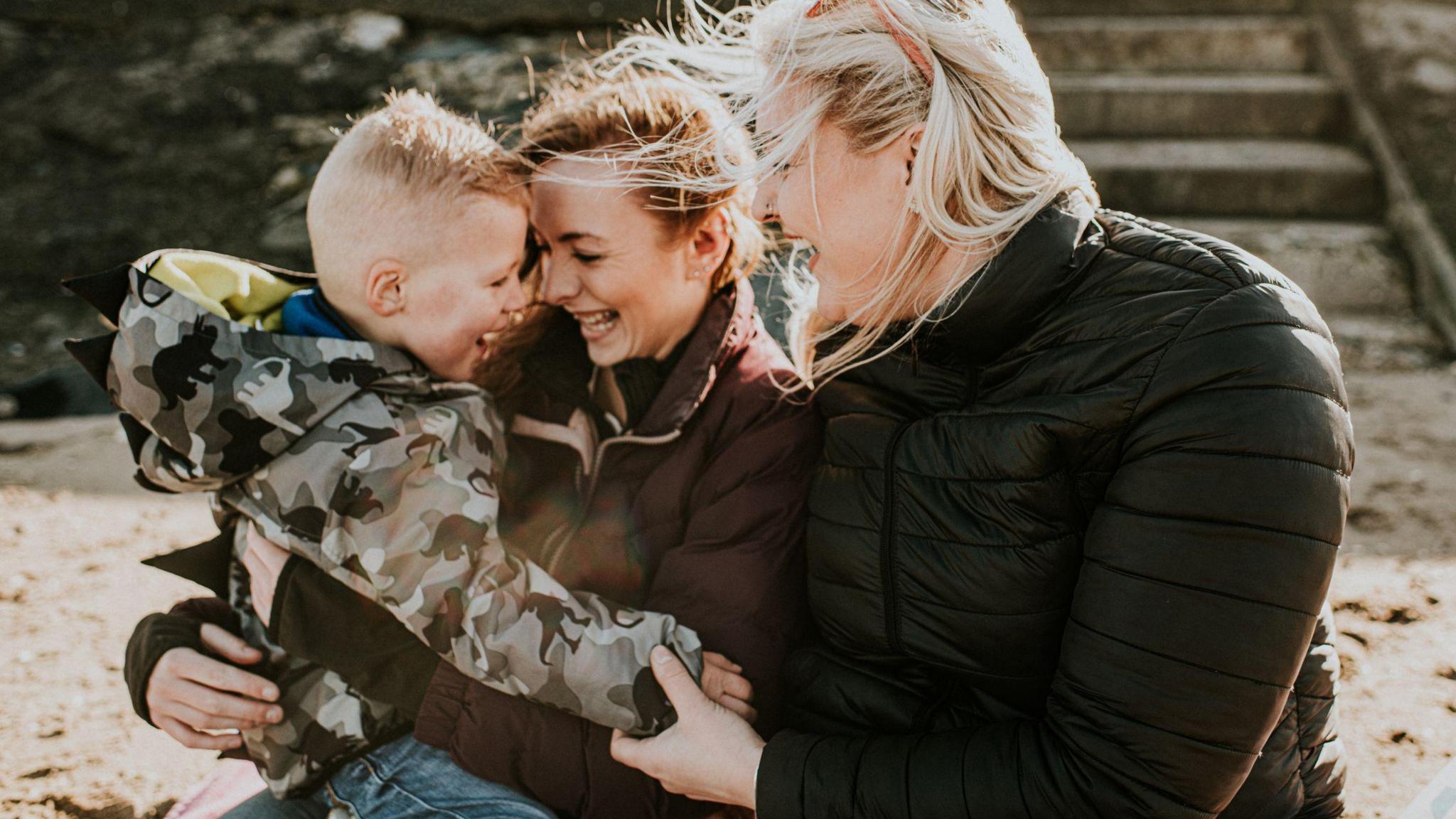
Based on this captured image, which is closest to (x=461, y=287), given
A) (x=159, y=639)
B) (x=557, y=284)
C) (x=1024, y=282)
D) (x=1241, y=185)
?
(x=557, y=284)

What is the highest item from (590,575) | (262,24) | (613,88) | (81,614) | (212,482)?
(613,88)

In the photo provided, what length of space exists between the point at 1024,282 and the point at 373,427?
3.39 feet

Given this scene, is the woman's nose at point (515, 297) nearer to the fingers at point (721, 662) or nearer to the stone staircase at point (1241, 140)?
the fingers at point (721, 662)

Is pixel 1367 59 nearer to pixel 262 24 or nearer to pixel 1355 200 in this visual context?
pixel 1355 200

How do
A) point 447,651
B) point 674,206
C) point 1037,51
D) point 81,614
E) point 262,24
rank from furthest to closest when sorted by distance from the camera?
point 262,24, point 1037,51, point 81,614, point 674,206, point 447,651

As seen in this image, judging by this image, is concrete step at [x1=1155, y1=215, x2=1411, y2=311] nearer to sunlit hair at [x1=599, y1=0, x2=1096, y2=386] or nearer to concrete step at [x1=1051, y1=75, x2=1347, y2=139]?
concrete step at [x1=1051, y1=75, x2=1347, y2=139]

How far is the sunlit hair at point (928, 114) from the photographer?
1.43 metres

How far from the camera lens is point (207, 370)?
1.60m

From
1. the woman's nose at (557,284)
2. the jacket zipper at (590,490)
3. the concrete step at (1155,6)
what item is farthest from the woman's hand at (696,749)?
the concrete step at (1155,6)

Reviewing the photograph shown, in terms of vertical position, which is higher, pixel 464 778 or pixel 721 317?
pixel 721 317

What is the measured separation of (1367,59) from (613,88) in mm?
5511

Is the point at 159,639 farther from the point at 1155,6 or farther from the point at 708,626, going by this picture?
the point at 1155,6

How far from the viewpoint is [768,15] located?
1624 mm

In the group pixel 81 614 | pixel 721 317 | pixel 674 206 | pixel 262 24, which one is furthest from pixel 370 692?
pixel 262 24
